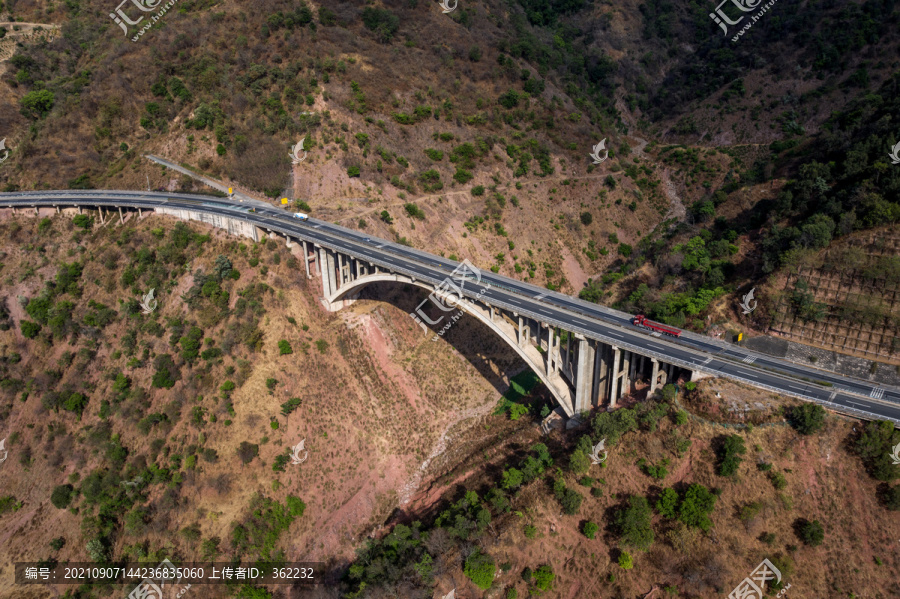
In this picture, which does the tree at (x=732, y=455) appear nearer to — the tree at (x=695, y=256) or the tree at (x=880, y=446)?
the tree at (x=880, y=446)

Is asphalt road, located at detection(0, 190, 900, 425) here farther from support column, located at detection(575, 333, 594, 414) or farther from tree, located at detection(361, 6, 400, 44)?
tree, located at detection(361, 6, 400, 44)

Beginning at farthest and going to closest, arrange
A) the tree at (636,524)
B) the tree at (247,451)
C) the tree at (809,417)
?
the tree at (247,451), the tree at (636,524), the tree at (809,417)

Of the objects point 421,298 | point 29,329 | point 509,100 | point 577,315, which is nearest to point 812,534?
point 577,315

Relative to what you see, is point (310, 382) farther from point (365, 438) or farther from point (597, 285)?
point (597, 285)

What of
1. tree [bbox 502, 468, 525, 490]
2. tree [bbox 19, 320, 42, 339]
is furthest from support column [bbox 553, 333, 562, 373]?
tree [bbox 19, 320, 42, 339]

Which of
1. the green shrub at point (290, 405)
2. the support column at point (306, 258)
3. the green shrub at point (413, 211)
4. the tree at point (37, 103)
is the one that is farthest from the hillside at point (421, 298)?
the green shrub at point (413, 211)
